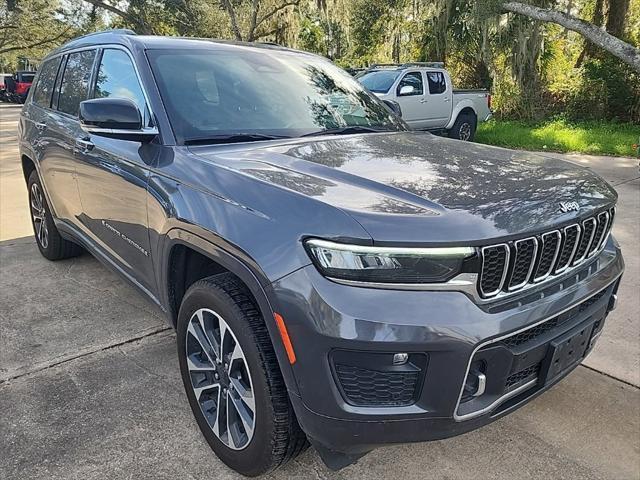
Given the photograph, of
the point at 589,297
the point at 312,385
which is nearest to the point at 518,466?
the point at 589,297

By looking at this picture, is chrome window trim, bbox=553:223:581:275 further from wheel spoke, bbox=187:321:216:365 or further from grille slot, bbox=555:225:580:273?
wheel spoke, bbox=187:321:216:365

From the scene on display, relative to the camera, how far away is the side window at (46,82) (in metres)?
4.23

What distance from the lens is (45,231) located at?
467cm

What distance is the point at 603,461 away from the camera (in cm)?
235

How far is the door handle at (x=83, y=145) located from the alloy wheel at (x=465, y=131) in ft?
36.1

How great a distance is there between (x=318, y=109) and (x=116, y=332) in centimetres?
191

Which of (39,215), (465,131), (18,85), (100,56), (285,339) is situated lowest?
(18,85)

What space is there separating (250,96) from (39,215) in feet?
9.40

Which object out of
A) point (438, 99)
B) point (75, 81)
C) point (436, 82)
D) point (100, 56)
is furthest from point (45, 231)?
point (436, 82)

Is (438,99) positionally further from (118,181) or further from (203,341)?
(203,341)

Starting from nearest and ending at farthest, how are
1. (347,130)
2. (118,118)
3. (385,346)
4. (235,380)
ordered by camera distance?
(385,346)
(235,380)
(118,118)
(347,130)

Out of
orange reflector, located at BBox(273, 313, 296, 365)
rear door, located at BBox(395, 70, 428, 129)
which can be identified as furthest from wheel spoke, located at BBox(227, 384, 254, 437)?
rear door, located at BBox(395, 70, 428, 129)

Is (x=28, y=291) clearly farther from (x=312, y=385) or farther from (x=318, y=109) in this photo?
(x=312, y=385)

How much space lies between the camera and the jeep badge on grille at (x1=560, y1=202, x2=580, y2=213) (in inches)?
78.1
